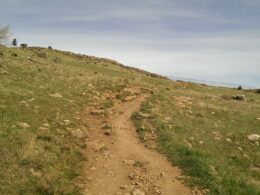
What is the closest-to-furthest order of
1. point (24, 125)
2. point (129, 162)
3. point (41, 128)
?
point (129, 162) → point (24, 125) → point (41, 128)

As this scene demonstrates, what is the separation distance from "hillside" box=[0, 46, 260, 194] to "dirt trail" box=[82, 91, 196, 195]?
46 millimetres

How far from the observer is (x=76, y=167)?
15914mm

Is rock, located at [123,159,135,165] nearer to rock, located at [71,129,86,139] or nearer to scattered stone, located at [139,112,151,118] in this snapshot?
rock, located at [71,129,86,139]

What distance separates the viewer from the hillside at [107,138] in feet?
49.4

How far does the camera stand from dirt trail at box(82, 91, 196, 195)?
1495 cm

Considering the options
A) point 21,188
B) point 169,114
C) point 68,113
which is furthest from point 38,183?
point 169,114

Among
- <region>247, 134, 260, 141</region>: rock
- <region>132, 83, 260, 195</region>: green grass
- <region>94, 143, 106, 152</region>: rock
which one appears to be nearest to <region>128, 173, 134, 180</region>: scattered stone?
<region>132, 83, 260, 195</region>: green grass

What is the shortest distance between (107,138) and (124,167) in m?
3.86

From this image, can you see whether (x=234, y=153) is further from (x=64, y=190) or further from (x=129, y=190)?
(x=64, y=190)

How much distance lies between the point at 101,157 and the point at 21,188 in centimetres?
490

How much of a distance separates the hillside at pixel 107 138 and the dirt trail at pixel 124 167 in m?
0.05

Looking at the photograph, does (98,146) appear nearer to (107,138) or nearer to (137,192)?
(107,138)

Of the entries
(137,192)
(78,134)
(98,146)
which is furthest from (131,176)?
(78,134)

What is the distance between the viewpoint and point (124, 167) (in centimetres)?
1678
